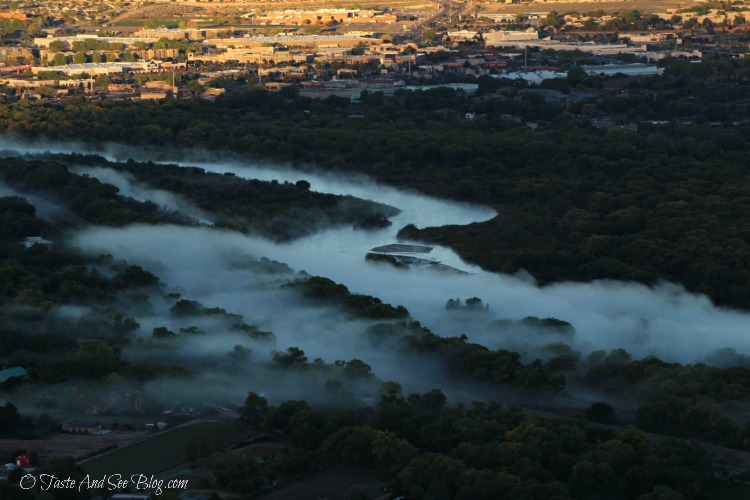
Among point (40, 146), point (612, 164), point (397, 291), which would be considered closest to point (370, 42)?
point (40, 146)

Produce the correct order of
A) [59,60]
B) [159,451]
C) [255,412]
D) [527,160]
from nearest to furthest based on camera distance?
[159,451] → [255,412] → [527,160] → [59,60]

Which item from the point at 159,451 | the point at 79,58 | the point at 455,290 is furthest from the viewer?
the point at 79,58

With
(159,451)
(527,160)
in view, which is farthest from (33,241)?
(527,160)

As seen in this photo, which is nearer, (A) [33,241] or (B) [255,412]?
(B) [255,412]

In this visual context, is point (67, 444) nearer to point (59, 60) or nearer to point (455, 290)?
point (455, 290)

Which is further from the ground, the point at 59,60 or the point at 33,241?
the point at 33,241

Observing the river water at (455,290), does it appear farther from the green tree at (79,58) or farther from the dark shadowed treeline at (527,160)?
the green tree at (79,58)

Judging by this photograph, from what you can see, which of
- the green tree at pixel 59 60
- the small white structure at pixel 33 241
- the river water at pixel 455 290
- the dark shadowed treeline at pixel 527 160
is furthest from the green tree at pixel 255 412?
the green tree at pixel 59 60

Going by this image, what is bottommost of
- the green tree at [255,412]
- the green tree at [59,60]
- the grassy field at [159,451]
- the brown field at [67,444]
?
the green tree at [59,60]
